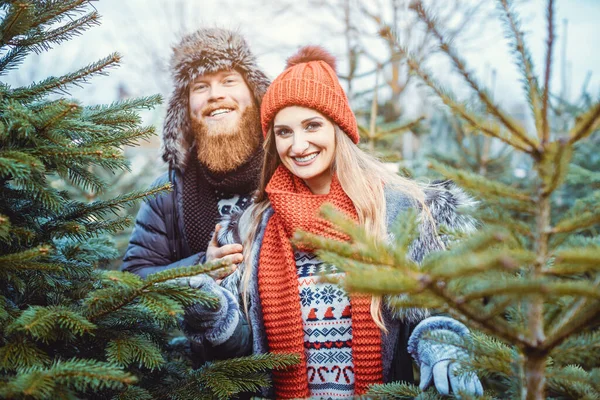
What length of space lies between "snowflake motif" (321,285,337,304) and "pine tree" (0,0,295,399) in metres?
0.52

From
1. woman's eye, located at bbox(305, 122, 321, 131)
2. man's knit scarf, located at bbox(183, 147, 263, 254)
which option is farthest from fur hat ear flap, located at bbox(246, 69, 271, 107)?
woman's eye, located at bbox(305, 122, 321, 131)

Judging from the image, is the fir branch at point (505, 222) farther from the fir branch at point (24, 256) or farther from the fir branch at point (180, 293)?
the fir branch at point (24, 256)

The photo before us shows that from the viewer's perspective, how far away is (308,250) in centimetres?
247

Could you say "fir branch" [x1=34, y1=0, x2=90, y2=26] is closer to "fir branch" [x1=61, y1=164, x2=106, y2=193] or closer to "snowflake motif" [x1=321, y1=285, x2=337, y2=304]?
"fir branch" [x1=61, y1=164, x2=106, y2=193]

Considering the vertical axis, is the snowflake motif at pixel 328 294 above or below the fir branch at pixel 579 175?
below

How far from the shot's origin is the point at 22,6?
56.5 inches

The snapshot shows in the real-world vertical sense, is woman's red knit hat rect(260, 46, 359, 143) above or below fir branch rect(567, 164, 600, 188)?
above

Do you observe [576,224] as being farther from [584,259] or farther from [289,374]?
[289,374]

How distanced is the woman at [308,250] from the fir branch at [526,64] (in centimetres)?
118

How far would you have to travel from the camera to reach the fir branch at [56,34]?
166 centimetres

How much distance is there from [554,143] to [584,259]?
29cm

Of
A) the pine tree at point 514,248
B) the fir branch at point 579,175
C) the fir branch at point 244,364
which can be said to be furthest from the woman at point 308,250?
the fir branch at point 579,175

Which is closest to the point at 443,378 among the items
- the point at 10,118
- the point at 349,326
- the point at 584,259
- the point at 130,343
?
the point at 349,326

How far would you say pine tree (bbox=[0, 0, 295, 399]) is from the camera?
4.45 feet
